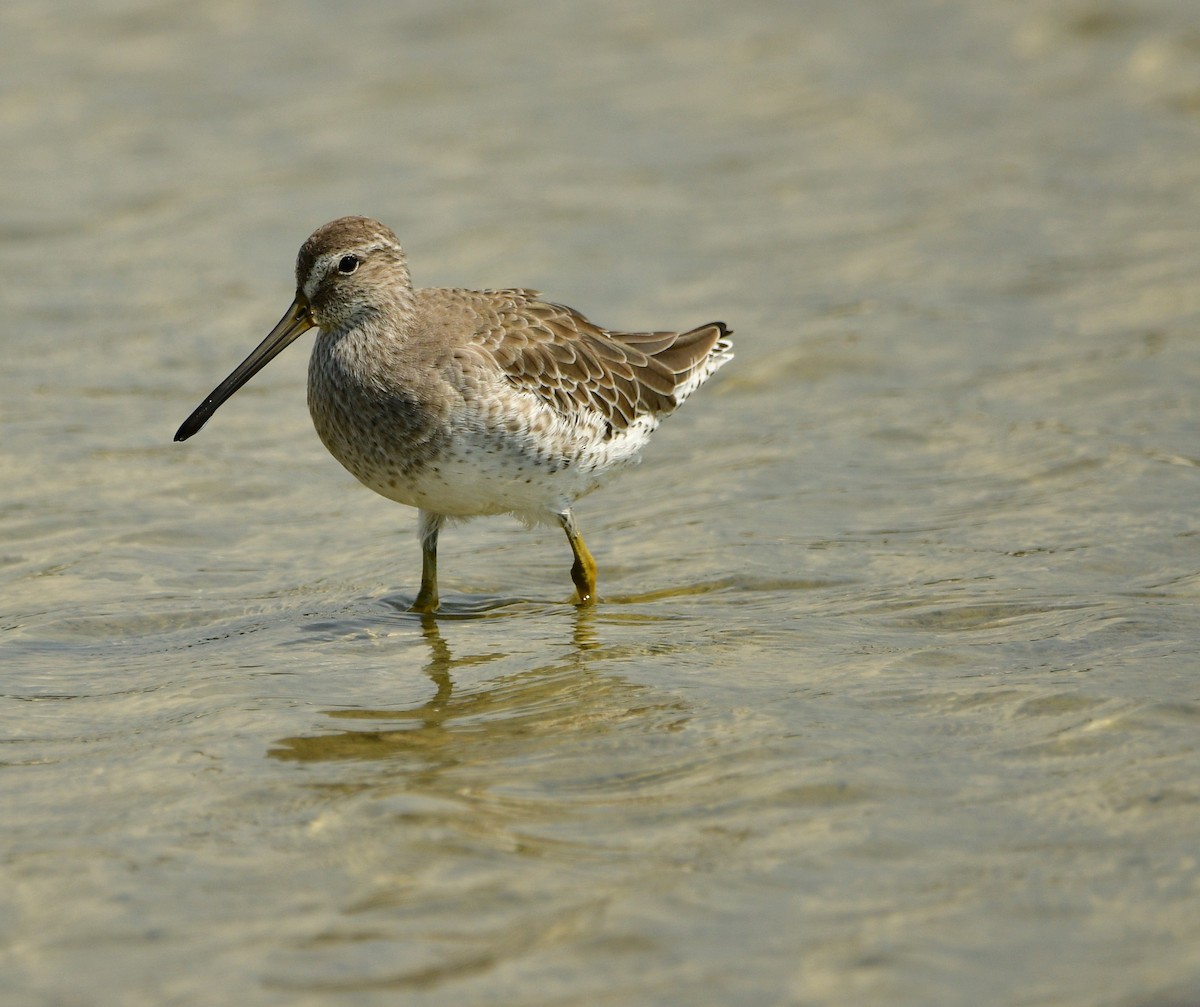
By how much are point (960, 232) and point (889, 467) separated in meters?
3.77

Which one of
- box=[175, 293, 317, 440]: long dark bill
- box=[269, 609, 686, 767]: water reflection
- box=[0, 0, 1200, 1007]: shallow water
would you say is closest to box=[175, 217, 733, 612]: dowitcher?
box=[175, 293, 317, 440]: long dark bill

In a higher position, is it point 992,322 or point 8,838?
point 992,322

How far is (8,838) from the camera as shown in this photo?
17.5ft

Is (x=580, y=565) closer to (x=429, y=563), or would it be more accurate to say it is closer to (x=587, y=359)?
(x=429, y=563)

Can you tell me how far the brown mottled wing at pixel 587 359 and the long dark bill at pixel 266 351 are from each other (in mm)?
834

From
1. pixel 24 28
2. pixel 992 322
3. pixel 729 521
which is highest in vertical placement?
pixel 24 28

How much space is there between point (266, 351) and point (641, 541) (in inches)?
83.8

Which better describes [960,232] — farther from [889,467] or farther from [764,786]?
[764,786]

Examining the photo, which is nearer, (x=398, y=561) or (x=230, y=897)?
(x=230, y=897)

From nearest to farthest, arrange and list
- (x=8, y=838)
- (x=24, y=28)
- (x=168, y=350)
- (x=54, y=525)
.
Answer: (x=8, y=838), (x=54, y=525), (x=168, y=350), (x=24, y=28)

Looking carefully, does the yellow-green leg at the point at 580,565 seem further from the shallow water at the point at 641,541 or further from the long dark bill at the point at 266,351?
the long dark bill at the point at 266,351

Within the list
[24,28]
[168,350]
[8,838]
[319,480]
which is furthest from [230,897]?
[24,28]

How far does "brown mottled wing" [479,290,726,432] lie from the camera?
7.68m

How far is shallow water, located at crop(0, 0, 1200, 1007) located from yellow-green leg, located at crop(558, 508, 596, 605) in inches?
5.6
